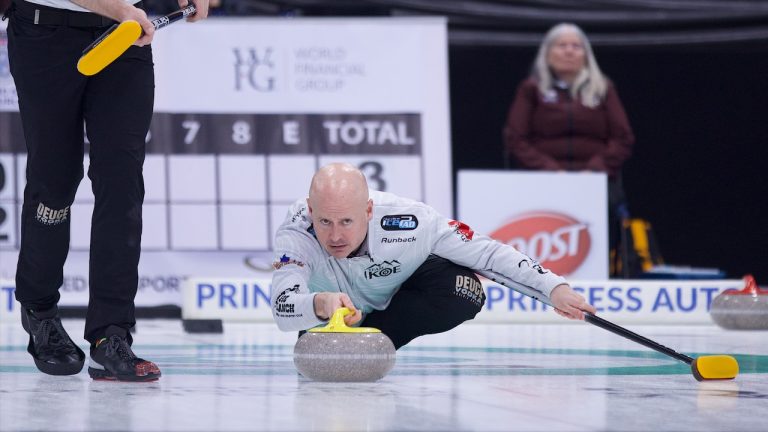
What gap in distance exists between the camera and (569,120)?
Answer: 682cm

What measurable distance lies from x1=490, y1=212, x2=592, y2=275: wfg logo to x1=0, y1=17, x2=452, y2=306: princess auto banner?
1.24 ft

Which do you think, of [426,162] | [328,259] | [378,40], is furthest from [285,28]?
[328,259]

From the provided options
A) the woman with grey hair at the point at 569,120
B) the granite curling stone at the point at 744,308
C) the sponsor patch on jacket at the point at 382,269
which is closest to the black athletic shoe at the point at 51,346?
the sponsor patch on jacket at the point at 382,269

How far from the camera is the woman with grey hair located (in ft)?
22.2

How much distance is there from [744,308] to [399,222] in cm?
221

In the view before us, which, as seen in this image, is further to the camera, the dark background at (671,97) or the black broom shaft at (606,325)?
the dark background at (671,97)

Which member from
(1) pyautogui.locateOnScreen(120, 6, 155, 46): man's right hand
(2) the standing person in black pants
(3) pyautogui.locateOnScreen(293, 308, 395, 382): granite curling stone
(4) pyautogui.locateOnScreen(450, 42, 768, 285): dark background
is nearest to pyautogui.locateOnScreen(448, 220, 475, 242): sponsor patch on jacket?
(3) pyautogui.locateOnScreen(293, 308, 395, 382): granite curling stone

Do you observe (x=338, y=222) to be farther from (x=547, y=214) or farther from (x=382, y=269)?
(x=547, y=214)

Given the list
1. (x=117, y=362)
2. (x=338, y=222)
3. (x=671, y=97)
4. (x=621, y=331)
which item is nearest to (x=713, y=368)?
(x=621, y=331)

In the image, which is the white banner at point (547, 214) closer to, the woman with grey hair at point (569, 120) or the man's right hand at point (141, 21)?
the woman with grey hair at point (569, 120)

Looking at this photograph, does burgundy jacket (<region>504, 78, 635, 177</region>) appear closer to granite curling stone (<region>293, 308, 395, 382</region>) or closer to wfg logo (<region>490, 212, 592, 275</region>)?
wfg logo (<region>490, 212, 592, 275</region>)

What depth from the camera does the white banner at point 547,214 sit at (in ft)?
20.8

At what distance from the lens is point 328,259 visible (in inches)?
139

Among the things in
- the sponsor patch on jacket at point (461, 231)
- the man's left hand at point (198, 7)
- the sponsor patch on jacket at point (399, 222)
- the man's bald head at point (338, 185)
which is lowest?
the sponsor patch on jacket at point (461, 231)
